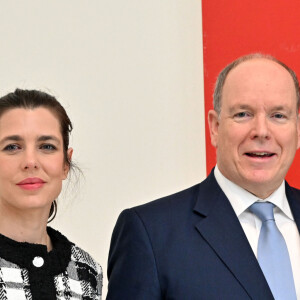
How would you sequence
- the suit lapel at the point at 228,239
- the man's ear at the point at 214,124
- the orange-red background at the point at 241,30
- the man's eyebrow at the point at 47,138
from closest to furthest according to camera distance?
the suit lapel at the point at 228,239
the man's eyebrow at the point at 47,138
the man's ear at the point at 214,124
the orange-red background at the point at 241,30

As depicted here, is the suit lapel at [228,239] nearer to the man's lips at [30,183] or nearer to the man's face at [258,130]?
the man's face at [258,130]

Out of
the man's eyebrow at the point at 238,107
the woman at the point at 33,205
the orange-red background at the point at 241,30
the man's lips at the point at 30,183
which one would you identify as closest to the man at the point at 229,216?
the man's eyebrow at the point at 238,107

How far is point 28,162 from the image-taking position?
170 cm

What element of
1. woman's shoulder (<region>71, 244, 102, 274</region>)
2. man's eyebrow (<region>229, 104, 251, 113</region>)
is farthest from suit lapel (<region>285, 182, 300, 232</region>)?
woman's shoulder (<region>71, 244, 102, 274</region>)

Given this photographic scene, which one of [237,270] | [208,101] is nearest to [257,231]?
[237,270]

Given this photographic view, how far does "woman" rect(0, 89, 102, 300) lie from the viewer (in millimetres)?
1690

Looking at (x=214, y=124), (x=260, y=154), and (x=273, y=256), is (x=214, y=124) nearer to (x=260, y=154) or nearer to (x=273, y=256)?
(x=260, y=154)

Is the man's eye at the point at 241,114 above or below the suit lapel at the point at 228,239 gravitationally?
above

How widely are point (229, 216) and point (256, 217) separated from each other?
74 mm

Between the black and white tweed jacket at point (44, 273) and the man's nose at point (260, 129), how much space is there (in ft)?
1.76

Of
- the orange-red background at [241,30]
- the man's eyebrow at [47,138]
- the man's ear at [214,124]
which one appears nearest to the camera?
the man's eyebrow at [47,138]

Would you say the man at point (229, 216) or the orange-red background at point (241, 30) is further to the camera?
the orange-red background at point (241, 30)

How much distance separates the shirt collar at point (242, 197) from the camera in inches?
70.1

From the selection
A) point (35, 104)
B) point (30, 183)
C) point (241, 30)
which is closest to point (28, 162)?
point (30, 183)
